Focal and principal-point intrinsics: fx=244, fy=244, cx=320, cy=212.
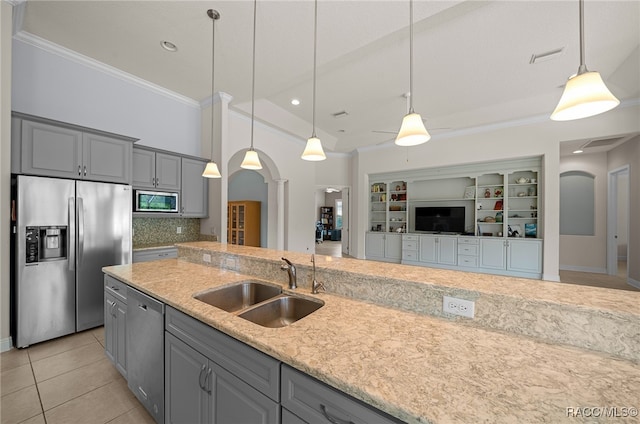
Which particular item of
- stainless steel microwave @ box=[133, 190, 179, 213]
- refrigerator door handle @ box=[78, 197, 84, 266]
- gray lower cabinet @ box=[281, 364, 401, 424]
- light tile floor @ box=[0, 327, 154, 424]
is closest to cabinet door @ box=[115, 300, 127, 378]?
light tile floor @ box=[0, 327, 154, 424]

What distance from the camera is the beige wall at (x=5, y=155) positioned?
221 cm

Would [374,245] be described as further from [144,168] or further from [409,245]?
[144,168]

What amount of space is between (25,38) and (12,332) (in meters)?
3.10

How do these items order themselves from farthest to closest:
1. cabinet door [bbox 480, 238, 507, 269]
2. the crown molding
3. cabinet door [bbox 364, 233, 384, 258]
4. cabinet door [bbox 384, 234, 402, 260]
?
cabinet door [bbox 364, 233, 384, 258]
cabinet door [bbox 384, 234, 402, 260]
cabinet door [bbox 480, 238, 507, 269]
the crown molding

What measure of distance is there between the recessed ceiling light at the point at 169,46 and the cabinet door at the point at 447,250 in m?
6.00

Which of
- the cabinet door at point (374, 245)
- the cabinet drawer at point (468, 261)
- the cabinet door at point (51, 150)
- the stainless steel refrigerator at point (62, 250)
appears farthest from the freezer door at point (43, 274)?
the cabinet drawer at point (468, 261)

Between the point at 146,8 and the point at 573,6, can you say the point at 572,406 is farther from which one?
the point at 146,8

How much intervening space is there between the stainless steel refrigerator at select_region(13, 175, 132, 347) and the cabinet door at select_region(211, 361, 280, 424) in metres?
2.51

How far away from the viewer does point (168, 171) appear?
3.63 meters

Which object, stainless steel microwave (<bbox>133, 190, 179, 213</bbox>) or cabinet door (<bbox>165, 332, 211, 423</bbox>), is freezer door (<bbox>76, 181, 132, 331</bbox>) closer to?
stainless steel microwave (<bbox>133, 190, 179, 213</bbox>)

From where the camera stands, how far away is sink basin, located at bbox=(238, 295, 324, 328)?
1.46m

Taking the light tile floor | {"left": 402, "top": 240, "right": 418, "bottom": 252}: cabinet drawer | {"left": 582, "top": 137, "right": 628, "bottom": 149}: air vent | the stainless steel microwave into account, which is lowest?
the light tile floor

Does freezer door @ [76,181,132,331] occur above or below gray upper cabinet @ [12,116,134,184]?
below


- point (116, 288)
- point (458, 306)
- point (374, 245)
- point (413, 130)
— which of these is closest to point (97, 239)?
point (116, 288)
